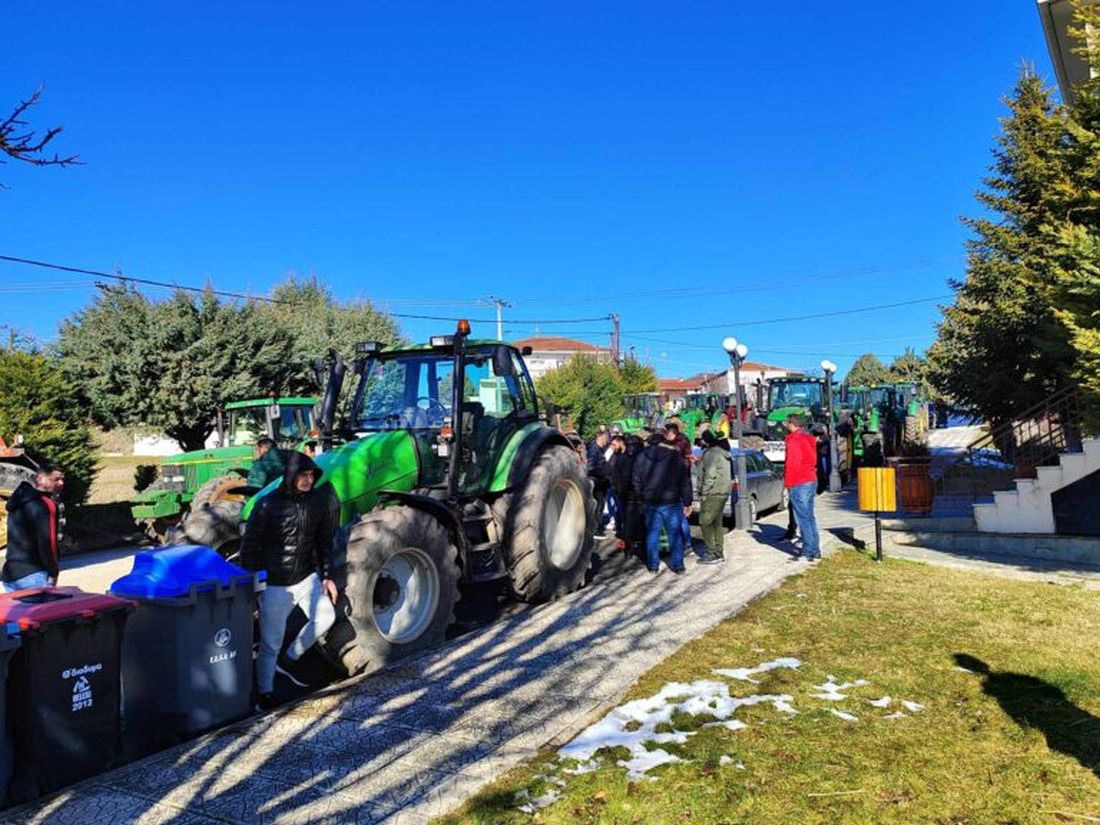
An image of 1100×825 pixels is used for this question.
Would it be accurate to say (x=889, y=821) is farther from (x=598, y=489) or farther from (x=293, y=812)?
(x=598, y=489)

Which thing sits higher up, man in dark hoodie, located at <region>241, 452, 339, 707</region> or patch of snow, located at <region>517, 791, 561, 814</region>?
man in dark hoodie, located at <region>241, 452, 339, 707</region>

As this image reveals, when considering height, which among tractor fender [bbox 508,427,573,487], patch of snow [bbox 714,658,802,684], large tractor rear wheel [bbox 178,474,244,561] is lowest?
patch of snow [bbox 714,658,802,684]

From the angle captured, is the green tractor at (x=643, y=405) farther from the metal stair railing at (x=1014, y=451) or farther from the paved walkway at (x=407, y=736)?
the paved walkway at (x=407, y=736)

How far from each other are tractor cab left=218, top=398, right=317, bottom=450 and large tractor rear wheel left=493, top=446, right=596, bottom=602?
5775 mm

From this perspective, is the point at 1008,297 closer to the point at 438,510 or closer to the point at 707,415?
the point at 707,415

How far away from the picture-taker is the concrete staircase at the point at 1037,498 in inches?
407

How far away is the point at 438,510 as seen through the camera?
6.25 meters

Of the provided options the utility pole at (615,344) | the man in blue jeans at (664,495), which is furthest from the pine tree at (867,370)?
the man in blue jeans at (664,495)

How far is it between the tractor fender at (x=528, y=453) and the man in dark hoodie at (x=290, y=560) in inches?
96.0

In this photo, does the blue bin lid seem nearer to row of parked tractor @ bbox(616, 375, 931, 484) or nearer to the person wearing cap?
the person wearing cap

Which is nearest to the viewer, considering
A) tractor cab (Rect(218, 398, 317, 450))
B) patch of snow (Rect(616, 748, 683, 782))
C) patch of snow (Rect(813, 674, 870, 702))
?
patch of snow (Rect(616, 748, 683, 782))

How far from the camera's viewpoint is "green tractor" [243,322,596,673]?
18.6 ft

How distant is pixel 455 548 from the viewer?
6.31 meters

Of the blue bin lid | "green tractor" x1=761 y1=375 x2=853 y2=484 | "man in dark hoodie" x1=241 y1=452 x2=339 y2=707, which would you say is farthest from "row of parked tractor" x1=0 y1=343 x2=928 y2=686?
"green tractor" x1=761 y1=375 x2=853 y2=484
